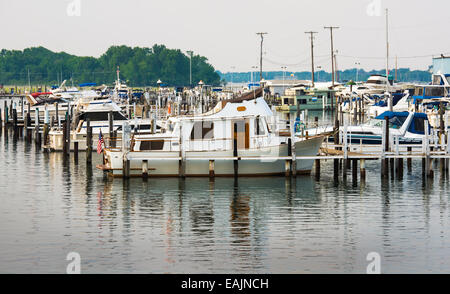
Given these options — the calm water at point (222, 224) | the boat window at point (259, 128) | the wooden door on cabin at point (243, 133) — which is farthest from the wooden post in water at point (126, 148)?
the boat window at point (259, 128)

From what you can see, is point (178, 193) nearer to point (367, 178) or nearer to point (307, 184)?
point (307, 184)

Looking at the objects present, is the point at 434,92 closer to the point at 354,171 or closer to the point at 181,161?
the point at 354,171

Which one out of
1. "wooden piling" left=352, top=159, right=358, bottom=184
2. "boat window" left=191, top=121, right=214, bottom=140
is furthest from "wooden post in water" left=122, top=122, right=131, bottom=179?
"wooden piling" left=352, top=159, right=358, bottom=184

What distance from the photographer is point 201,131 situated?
1454 inches

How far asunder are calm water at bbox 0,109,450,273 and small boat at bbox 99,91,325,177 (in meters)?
0.74

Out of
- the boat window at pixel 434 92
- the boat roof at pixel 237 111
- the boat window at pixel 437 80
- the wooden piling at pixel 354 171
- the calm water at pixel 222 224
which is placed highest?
the boat window at pixel 437 80

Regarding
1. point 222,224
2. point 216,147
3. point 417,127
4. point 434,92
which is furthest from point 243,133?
point 434,92

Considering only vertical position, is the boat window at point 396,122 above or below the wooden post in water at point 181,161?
above

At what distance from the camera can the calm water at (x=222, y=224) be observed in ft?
77.0

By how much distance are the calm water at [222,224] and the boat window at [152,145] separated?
Result: 64.1 inches

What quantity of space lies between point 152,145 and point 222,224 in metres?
9.22

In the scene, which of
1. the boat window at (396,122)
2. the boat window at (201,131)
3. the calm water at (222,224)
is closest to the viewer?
the calm water at (222,224)

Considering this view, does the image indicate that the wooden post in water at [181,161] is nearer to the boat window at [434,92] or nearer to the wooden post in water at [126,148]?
the wooden post in water at [126,148]

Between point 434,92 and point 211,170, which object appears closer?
point 211,170
